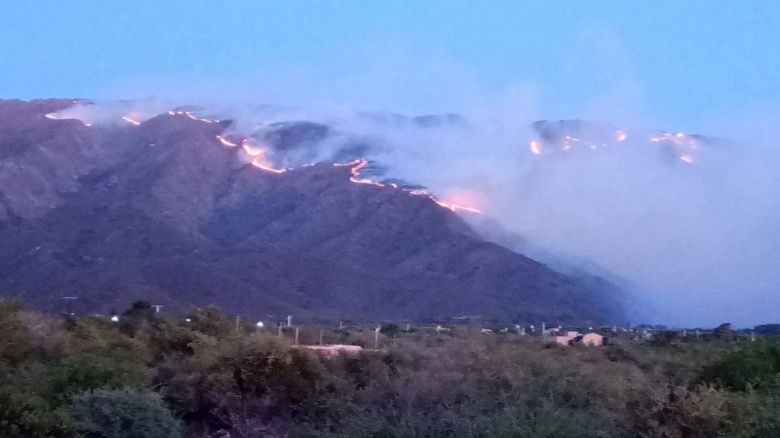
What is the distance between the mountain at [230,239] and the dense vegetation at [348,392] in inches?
1394

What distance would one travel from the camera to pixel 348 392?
19719 mm

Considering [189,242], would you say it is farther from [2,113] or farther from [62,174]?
[2,113]

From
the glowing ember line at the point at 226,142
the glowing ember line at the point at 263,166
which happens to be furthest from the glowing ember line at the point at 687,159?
the glowing ember line at the point at 226,142

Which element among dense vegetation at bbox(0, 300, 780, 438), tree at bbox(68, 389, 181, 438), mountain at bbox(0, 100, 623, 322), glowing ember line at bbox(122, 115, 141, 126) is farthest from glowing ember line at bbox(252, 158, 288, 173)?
tree at bbox(68, 389, 181, 438)

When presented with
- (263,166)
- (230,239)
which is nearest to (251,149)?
(263,166)

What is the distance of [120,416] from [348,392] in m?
5.12

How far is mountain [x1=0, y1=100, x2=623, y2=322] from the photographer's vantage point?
218 ft

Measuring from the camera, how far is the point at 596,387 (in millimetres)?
17672

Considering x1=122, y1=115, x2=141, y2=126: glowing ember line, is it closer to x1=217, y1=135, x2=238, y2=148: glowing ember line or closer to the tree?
x1=217, y1=135, x2=238, y2=148: glowing ember line

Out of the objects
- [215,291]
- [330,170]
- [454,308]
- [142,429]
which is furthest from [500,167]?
[142,429]

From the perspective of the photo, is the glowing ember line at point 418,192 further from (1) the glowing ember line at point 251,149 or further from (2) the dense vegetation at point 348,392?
(2) the dense vegetation at point 348,392

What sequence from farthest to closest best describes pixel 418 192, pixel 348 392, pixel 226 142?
pixel 226 142, pixel 418 192, pixel 348 392

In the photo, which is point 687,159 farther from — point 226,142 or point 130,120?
point 130,120

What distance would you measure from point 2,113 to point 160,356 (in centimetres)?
8906
